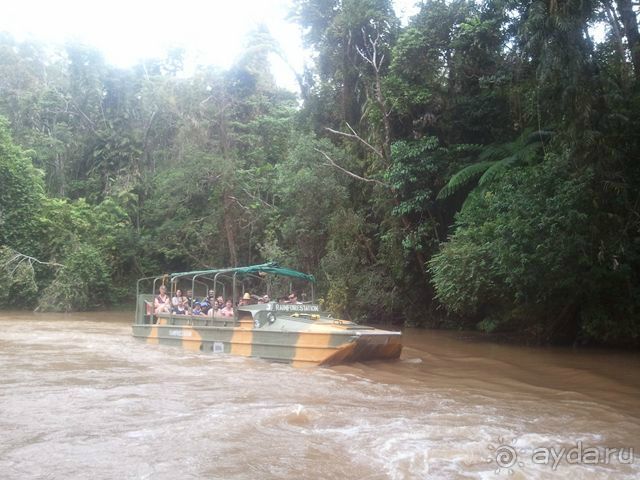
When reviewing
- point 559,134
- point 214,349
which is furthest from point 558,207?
point 214,349

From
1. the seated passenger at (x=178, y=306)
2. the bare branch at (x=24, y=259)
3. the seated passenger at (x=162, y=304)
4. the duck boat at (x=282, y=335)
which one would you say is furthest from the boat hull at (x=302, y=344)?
the bare branch at (x=24, y=259)

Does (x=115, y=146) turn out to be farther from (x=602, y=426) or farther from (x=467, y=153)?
(x=602, y=426)

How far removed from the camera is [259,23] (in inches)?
1328

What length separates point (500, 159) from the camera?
59.1 ft

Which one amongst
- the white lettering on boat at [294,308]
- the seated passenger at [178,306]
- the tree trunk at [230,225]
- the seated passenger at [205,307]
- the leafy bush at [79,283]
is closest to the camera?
the white lettering on boat at [294,308]

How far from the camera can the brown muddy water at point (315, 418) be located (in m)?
5.63

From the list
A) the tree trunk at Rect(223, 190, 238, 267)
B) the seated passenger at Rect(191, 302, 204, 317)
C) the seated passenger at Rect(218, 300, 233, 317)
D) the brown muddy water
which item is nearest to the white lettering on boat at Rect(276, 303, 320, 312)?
the brown muddy water

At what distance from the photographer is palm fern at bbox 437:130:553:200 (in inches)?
642

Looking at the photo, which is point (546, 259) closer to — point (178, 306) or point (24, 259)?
point (178, 306)

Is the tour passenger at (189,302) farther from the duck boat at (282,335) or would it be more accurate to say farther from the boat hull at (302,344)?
the boat hull at (302,344)

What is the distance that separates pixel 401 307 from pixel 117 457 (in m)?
17.6

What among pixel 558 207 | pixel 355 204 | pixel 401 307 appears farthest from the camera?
pixel 355 204

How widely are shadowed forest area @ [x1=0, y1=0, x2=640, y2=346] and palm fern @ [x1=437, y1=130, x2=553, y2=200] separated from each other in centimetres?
7

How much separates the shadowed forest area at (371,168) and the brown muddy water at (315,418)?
307 cm
